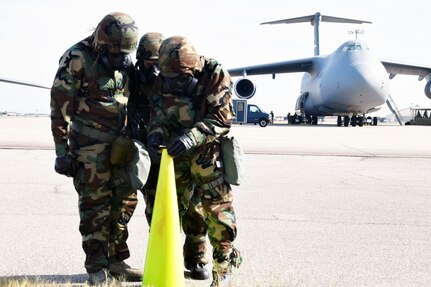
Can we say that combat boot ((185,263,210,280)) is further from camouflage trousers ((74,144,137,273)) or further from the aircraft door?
the aircraft door

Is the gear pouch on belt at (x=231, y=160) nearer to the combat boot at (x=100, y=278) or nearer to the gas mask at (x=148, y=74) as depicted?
the gas mask at (x=148, y=74)

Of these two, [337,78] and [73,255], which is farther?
[337,78]

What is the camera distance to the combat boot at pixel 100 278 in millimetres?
3276

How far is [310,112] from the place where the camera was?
33.4m

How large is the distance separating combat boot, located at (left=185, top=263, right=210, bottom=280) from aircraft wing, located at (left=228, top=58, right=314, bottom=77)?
28.3 metres

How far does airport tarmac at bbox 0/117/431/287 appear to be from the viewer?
368 cm

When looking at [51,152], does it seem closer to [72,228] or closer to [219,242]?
[72,228]

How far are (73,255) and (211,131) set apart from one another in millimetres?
1685

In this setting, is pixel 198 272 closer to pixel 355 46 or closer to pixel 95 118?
pixel 95 118

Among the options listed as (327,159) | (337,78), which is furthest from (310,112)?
(327,159)

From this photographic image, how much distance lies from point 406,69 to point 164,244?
107ft

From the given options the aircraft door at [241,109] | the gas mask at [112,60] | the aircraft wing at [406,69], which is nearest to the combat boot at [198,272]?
the gas mask at [112,60]

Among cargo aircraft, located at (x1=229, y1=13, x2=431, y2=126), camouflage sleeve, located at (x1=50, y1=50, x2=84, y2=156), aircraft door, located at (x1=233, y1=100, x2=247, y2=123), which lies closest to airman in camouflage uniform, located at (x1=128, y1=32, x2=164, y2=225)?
camouflage sleeve, located at (x1=50, y1=50, x2=84, y2=156)

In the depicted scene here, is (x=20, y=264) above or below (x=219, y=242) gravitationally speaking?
below
